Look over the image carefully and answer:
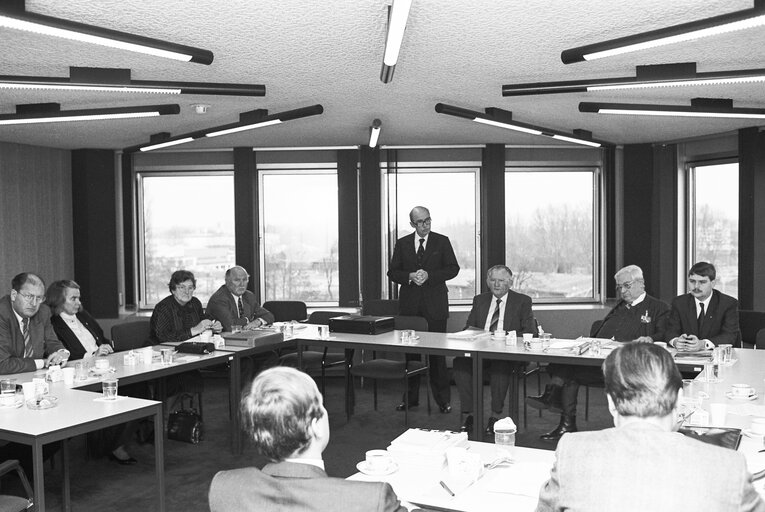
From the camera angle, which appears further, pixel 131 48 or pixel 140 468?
pixel 140 468

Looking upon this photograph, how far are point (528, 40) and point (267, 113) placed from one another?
3.11 m

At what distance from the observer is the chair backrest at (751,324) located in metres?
6.83

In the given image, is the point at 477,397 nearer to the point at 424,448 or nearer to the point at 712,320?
the point at 712,320

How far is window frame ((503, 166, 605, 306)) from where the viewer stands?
9.55 m

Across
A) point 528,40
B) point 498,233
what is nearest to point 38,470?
point 528,40

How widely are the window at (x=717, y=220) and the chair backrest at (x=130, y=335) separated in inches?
258

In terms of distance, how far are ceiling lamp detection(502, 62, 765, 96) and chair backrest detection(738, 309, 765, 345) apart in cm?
256

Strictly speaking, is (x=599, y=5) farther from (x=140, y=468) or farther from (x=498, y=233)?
(x=498, y=233)

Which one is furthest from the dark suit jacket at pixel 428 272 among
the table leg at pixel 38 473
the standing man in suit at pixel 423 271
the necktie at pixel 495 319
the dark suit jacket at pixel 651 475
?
the dark suit jacket at pixel 651 475

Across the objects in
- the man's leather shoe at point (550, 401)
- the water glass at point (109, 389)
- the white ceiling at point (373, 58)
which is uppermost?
the white ceiling at point (373, 58)

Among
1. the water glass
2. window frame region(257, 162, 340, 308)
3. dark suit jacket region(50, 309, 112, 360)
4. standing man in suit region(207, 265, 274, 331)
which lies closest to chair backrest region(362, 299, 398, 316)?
standing man in suit region(207, 265, 274, 331)

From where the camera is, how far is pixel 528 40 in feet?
15.3

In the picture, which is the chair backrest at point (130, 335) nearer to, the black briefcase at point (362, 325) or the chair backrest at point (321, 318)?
the black briefcase at point (362, 325)

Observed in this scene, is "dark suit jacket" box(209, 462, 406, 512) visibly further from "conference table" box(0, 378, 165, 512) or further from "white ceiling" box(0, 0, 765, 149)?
"white ceiling" box(0, 0, 765, 149)
